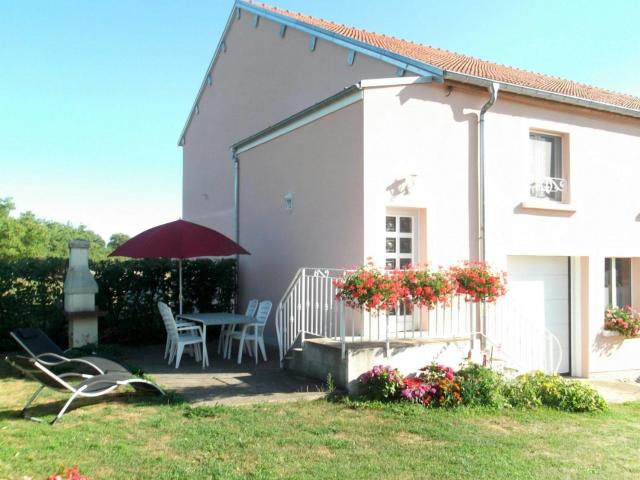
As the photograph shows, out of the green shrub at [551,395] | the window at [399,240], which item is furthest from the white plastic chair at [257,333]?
the green shrub at [551,395]

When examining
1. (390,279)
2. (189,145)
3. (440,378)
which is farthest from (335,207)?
(189,145)

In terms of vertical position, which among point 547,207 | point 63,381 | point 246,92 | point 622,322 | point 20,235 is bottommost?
point 63,381

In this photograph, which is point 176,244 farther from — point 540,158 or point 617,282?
point 617,282

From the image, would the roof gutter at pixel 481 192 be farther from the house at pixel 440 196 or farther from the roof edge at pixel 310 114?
the roof edge at pixel 310 114

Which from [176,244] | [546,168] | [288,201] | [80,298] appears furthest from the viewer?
[288,201]

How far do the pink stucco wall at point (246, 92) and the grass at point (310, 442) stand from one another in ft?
20.5

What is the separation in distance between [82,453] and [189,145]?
1299cm

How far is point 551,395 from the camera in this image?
6801 millimetres

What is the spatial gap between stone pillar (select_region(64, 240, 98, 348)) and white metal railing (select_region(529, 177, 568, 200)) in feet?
26.7

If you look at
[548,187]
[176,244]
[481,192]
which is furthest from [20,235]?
[548,187]

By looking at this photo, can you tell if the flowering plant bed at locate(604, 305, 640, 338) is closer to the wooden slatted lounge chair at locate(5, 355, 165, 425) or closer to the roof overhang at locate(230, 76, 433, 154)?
the roof overhang at locate(230, 76, 433, 154)

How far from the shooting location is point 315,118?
9055mm

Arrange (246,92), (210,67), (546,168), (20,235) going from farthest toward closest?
(20,235) → (210,67) → (246,92) → (546,168)

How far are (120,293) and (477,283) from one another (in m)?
7.10
